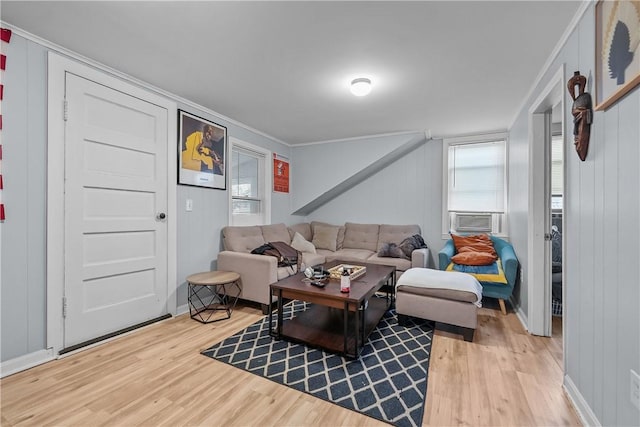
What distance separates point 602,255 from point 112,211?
3286 millimetres

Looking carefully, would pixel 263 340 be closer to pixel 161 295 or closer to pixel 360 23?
pixel 161 295

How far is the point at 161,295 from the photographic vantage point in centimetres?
265

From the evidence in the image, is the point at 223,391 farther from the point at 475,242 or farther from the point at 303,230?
the point at 475,242

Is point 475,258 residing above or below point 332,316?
above

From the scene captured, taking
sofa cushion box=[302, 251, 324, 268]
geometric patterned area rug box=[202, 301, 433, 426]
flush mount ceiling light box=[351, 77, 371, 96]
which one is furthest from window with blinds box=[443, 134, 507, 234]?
flush mount ceiling light box=[351, 77, 371, 96]

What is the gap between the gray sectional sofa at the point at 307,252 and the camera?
2.85 meters

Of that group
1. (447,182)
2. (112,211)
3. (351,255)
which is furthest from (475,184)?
(112,211)

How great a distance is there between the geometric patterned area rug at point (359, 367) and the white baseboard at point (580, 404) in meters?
0.76

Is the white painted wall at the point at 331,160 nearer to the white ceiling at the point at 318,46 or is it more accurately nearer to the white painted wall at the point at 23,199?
the white ceiling at the point at 318,46

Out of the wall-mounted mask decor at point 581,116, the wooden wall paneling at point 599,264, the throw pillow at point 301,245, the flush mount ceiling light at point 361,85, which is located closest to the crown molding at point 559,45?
the wall-mounted mask decor at point 581,116

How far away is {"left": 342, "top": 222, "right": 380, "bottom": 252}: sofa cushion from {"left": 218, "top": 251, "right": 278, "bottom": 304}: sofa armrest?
6.00 feet

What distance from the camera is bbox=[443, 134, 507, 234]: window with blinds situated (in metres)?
3.80

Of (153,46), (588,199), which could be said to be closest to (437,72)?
(588,199)

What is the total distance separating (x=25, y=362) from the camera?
1803 mm
